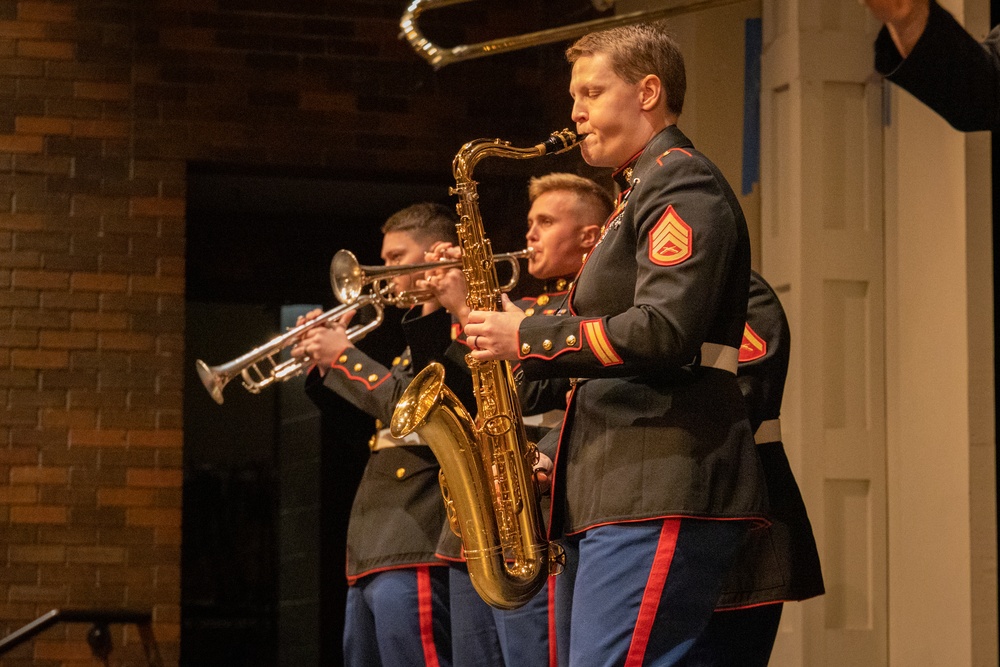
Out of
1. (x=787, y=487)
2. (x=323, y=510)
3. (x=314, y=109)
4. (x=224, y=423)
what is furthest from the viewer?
(x=224, y=423)

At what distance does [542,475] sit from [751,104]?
2198 millimetres

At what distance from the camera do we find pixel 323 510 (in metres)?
7.09

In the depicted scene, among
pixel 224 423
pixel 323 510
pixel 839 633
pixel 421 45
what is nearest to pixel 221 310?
pixel 224 423

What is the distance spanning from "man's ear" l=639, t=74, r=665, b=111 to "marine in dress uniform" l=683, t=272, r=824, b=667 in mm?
582

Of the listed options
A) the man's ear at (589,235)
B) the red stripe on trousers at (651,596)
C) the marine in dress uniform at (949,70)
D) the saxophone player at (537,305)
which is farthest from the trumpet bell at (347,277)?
the marine in dress uniform at (949,70)

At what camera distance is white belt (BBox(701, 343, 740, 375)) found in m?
2.14

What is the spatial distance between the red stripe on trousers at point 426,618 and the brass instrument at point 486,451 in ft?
2.23

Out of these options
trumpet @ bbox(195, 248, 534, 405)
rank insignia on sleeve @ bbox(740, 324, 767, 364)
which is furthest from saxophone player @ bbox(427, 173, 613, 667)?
rank insignia on sleeve @ bbox(740, 324, 767, 364)

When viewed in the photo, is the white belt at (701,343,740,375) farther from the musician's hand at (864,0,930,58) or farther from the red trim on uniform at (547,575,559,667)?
the red trim on uniform at (547,575,559,667)

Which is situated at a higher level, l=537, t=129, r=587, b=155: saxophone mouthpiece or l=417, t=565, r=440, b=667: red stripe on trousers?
l=537, t=129, r=587, b=155: saxophone mouthpiece

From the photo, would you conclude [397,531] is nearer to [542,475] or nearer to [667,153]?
[542,475]

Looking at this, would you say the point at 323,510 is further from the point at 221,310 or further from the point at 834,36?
the point at 834,36

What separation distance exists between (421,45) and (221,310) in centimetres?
714

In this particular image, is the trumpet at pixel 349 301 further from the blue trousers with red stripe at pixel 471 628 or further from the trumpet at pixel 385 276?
the blue trousers with red stripe at pixel 471 628
